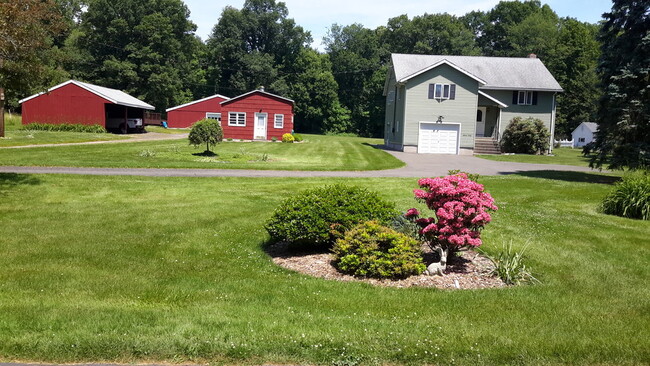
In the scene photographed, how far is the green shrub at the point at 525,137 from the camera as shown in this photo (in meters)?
41.2

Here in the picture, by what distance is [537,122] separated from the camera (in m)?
42.1

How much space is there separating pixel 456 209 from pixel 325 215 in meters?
2.22

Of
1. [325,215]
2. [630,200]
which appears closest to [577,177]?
[630,200]

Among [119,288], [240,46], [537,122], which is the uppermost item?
[240,46]

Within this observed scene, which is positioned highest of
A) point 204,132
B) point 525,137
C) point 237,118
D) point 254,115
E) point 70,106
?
point 70,106

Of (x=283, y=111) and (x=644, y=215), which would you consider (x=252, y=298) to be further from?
(x=283, y=111)

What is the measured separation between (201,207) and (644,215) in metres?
11.1

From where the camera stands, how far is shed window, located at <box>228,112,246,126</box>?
4612 cm

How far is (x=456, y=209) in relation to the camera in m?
7.39

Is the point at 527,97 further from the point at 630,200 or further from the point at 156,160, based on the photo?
the point at 630,200

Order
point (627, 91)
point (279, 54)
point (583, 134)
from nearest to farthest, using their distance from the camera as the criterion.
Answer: point (627, 91), point (583, 134), point (279, 54)

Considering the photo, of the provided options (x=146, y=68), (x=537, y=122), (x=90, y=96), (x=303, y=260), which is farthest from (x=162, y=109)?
(x=303, y=260)

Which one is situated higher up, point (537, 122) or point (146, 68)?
point (146, 68)

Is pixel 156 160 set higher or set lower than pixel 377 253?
higher
